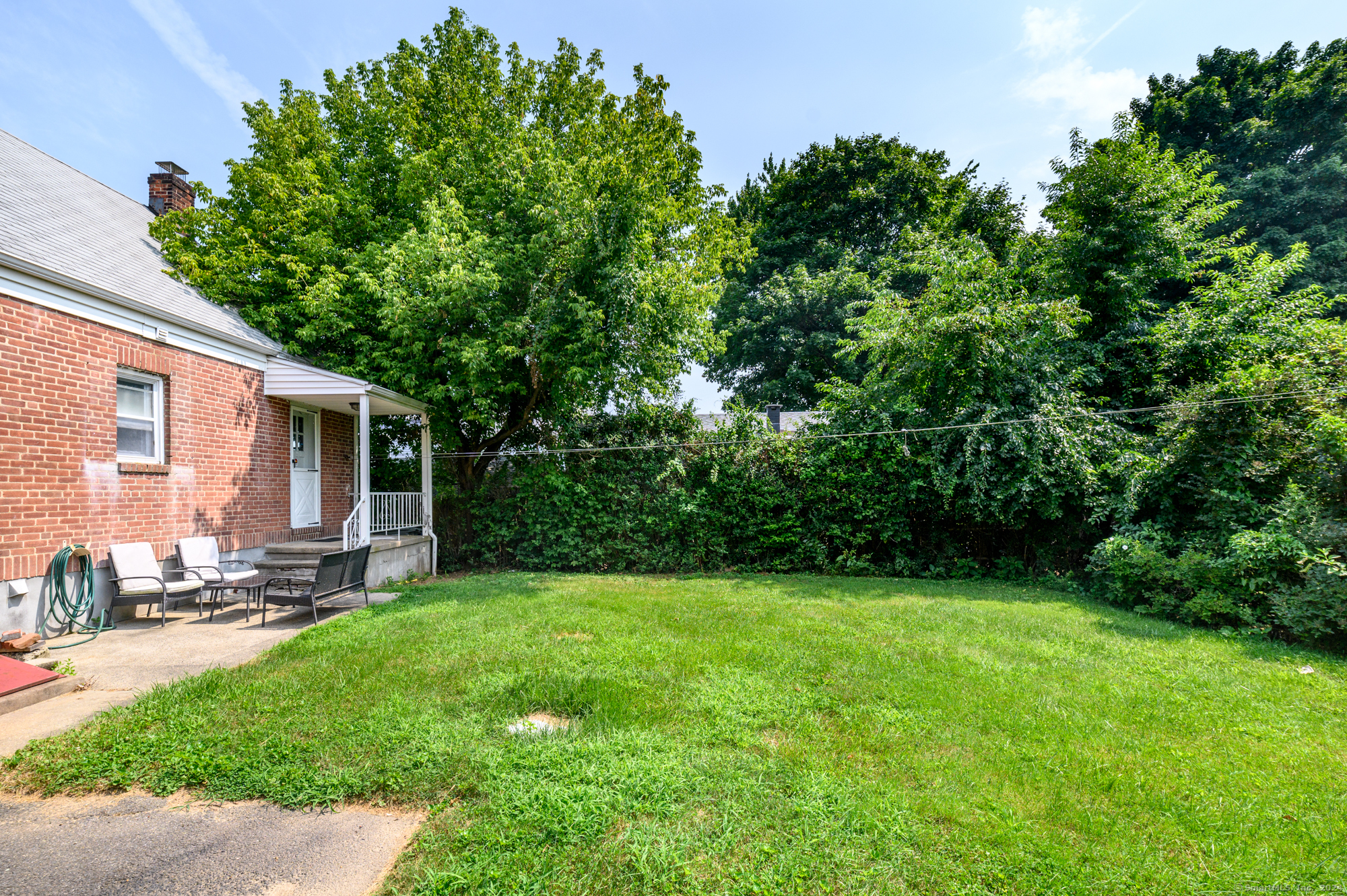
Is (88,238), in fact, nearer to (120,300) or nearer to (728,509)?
(120,300)

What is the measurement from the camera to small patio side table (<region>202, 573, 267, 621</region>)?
6.90 m

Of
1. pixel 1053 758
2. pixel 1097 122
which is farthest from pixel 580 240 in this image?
pixel 1097 122

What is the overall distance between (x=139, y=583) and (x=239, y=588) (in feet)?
3.16

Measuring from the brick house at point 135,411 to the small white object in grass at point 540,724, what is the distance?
5.93 metres

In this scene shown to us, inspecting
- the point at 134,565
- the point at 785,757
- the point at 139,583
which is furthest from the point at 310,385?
the point at 785,757

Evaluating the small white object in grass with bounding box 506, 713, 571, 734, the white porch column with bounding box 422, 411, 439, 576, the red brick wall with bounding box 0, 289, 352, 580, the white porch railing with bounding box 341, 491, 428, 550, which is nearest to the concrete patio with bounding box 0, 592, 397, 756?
the red brick wall with bounding box 0, 289, 352, 580

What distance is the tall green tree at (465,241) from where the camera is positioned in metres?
10.1

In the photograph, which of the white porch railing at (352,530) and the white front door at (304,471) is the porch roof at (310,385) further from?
the white porch railing at (352,530)

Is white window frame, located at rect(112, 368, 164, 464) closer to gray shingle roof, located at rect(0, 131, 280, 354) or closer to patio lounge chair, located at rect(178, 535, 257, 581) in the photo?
gray shingle roof, located at rect(0, 131, 280, 354)

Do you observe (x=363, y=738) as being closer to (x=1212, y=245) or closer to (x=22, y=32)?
(x=22, y=32)

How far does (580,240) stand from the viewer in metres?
10.2

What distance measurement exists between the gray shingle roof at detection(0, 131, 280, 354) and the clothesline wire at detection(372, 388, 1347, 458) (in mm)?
4544

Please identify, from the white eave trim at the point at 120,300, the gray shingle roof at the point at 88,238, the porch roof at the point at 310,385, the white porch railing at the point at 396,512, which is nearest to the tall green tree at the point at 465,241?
the gray shingle roof at the point at 88,238

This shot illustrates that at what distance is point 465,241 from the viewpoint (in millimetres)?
11250
